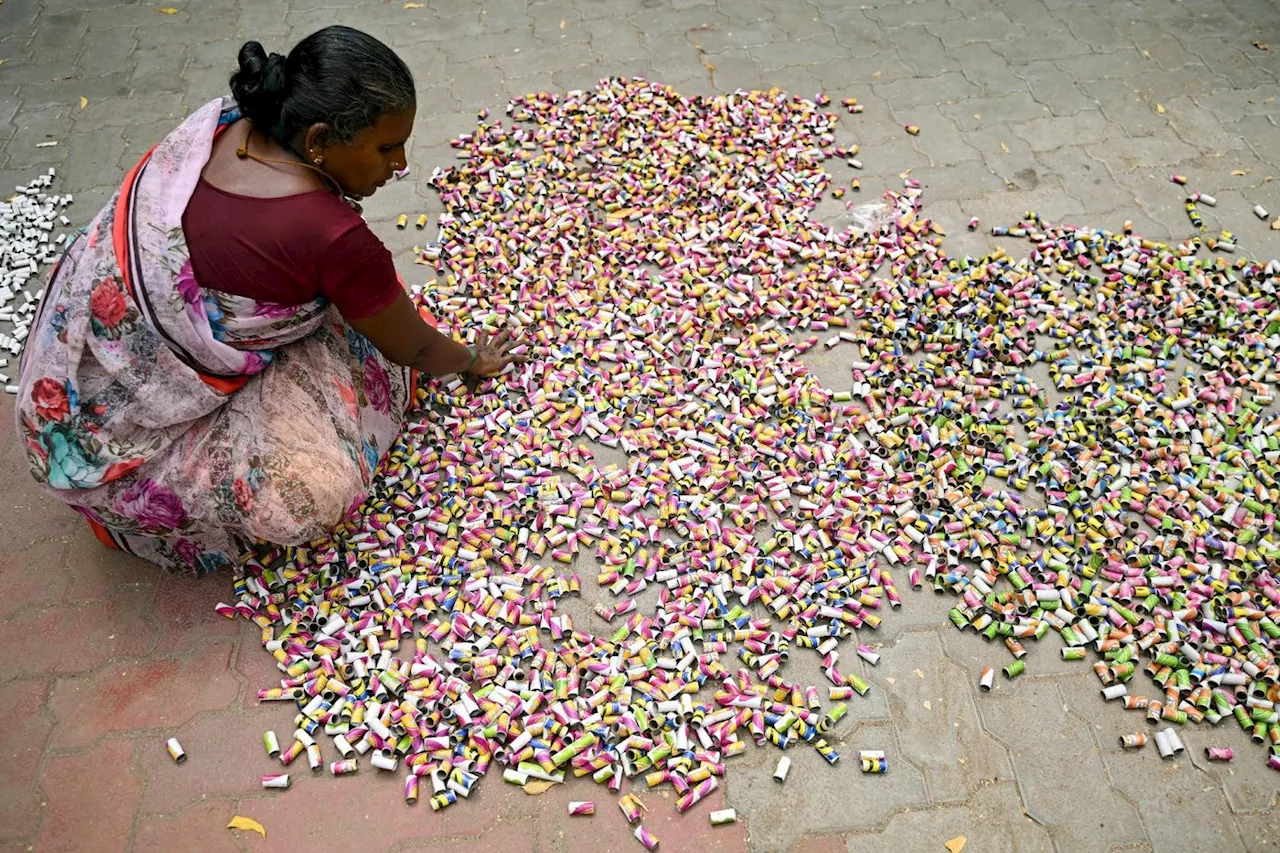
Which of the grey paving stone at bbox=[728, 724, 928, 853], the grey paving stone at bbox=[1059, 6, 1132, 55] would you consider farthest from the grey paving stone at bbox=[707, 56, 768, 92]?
the grey paving stone at bbox=[728, 724, 928, 853]

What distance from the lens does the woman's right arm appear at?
10.5 ft

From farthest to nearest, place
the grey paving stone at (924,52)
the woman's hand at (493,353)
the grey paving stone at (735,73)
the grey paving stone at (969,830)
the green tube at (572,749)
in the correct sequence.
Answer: the grey paving stone at (924,52), the grey paving stone at (735,73), the woman's hand at (493,353), the green tube at (572,749), the grey paving stone at (969,830)

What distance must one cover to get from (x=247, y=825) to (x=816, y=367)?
9.73 ft

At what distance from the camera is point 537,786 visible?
9.77 ft

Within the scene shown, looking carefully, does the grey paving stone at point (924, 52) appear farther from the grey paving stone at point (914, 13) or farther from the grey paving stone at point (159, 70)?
the grey paving stone at point (159, 70)

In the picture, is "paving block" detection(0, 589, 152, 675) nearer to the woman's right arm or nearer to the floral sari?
the floral sari

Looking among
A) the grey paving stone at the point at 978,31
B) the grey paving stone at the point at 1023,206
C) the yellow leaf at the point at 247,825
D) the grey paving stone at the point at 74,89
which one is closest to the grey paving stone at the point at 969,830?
the yellow leaf at the point at 247,825

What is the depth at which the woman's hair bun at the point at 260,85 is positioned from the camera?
2.71 m

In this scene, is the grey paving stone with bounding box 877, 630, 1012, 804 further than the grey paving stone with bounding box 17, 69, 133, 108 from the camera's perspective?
No

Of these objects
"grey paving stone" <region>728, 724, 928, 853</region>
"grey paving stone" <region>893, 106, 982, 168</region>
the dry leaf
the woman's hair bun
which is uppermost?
the woman's hair bun

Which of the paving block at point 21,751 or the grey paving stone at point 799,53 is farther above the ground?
the grey paving stone at point 799,53

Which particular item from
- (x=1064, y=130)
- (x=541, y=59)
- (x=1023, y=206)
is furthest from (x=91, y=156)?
(x=1064, y=130)

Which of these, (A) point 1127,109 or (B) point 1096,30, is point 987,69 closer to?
(A) point 1127,109

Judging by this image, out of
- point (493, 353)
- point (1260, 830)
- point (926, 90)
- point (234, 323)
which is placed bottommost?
point (1260, 830)
